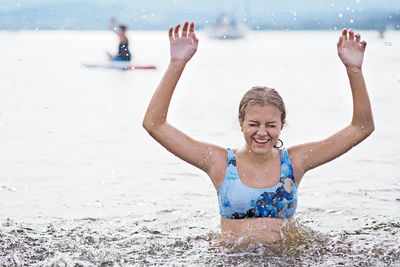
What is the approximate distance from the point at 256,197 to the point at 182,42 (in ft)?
3.85

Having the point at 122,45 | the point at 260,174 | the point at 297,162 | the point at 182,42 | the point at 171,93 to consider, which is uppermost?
the point at 122,45

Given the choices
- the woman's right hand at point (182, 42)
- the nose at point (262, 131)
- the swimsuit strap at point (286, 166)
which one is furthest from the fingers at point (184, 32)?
the swimsuit strap at point (286, 166)

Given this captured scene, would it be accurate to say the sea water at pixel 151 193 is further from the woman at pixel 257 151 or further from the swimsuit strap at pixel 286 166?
the swimsuit strap at pixel 286 166

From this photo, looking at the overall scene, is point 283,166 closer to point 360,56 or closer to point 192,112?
point 360,56

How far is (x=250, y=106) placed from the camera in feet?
14.6

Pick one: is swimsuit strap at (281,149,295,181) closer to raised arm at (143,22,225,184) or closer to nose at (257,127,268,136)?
nose at (257,127,268,136)

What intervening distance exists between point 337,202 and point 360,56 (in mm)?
3374

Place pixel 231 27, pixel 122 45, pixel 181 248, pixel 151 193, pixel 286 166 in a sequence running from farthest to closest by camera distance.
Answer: pixel 231 27 → pixel 122 45 → pixel 151 193 → pixel 181 248 → pixel 286 166

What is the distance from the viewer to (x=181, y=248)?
4930mm

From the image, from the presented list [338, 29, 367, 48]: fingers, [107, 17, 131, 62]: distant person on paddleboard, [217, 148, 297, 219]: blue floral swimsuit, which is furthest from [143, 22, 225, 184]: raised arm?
[107, 17, 131, 62]: distant person on paddleboard

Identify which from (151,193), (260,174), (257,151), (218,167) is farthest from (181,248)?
(151,193)

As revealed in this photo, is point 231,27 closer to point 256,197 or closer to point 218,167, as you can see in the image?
point 218,167

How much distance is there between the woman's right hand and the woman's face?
0.58 m

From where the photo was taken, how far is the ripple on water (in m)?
4.51
